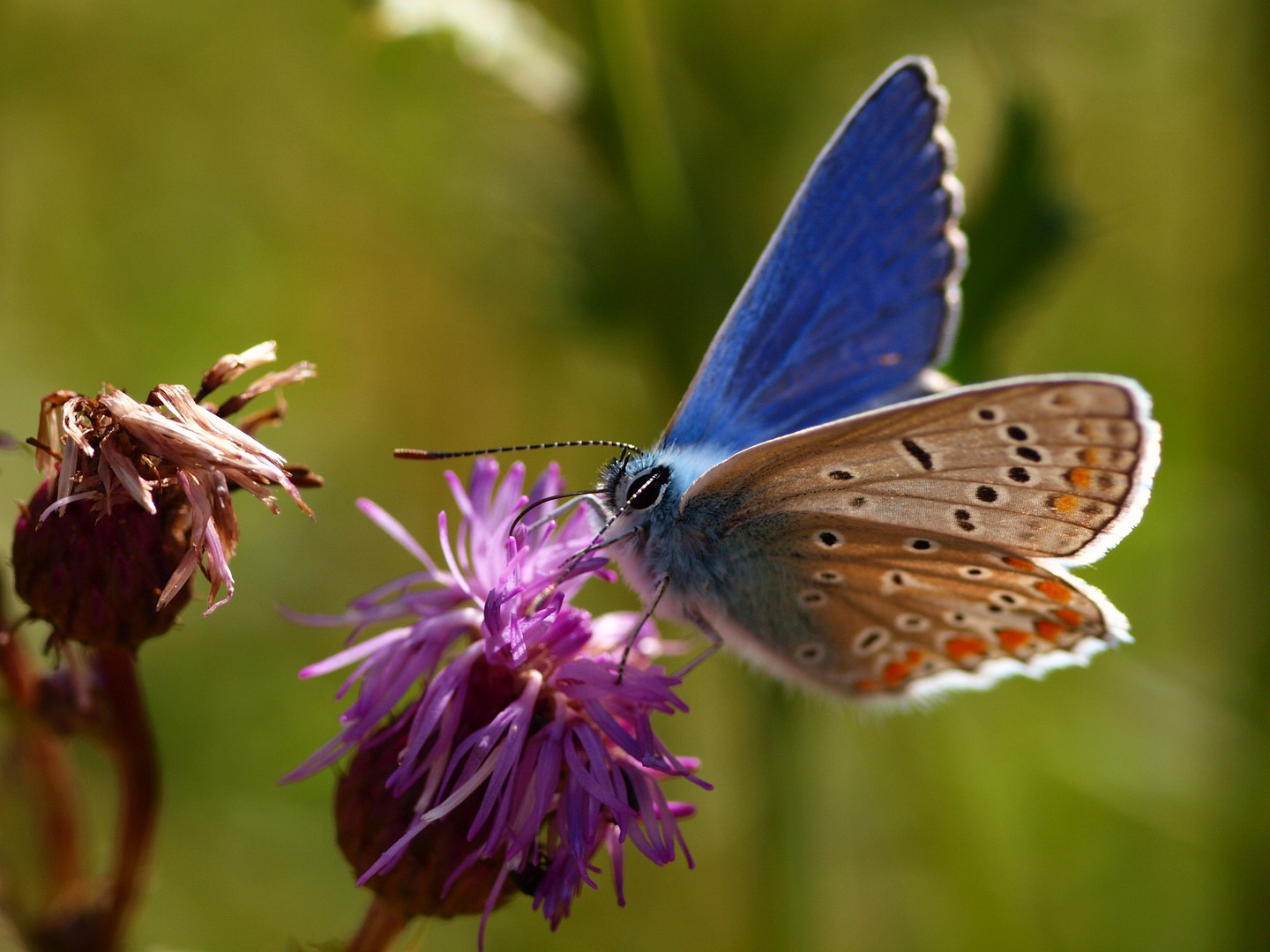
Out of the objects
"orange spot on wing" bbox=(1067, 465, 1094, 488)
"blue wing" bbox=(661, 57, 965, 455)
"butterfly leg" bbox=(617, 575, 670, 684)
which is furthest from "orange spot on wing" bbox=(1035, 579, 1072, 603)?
"butterfly leg" bbox=(617, 575, 670, 684)

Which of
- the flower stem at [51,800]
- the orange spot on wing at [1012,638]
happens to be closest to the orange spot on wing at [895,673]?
the orange spot on wing at [1012,638]

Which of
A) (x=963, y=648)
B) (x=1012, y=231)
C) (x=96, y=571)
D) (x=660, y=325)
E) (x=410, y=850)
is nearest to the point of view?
(x=96, y=571)

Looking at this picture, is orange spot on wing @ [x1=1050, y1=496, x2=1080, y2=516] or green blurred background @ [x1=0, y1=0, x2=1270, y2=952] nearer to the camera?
orange spot on wing @ [x1=1050, y1=496, x2=1080, y2=516]

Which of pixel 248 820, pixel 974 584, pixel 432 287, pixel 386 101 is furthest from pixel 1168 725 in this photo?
pixel 386 101

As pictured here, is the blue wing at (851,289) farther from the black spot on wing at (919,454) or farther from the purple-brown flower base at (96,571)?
the purple-brown flower base at (96,571)

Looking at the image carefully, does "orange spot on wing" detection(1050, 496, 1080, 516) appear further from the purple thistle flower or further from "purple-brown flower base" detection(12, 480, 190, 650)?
"purple-brown flower base" detection(12, 480, 190, 650)

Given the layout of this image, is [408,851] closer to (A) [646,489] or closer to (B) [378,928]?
(B) [378,928]

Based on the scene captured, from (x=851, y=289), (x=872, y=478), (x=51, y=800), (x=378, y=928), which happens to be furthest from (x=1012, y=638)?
(x=51, y=800)

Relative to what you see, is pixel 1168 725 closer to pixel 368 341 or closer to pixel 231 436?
pixel 231 436
